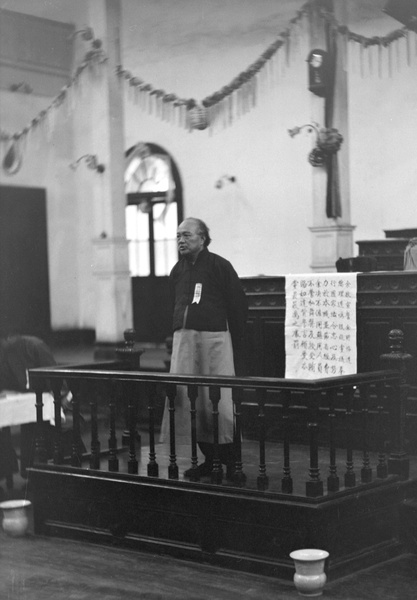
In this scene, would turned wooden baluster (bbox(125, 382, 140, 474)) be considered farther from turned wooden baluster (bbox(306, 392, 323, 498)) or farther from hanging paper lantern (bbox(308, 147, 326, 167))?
hanging paper lantern (bbox(308, 147, 326, 167))

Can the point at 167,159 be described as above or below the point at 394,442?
above

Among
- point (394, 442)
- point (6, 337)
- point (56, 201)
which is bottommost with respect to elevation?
point (394, 442)

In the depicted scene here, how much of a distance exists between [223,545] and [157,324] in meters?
8.17

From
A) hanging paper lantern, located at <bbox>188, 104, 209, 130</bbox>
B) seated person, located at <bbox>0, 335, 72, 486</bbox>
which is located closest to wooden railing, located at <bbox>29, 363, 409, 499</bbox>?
seated person, located at <bbox>0, 335, 72, 486</bbox>

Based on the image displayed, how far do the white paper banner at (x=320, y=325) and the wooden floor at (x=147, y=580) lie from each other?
1.58 metres

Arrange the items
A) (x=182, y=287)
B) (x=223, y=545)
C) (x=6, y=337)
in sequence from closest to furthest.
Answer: (x=223, y=545) < (x=182, y=287) < (x=6, y=337)

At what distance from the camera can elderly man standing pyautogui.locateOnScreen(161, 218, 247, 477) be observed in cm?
516

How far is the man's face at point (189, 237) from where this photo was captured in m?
5.20

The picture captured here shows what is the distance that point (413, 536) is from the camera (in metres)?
4.84

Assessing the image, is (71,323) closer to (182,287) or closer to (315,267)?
(315,267)

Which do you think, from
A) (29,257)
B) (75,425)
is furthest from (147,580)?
(29,257)

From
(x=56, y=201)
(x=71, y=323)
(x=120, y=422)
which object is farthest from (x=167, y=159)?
(x=120, y=422)

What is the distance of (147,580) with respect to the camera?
4551mm

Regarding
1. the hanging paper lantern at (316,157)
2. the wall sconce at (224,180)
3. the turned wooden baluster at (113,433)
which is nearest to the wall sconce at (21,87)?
the wall sconce at (224,180)
